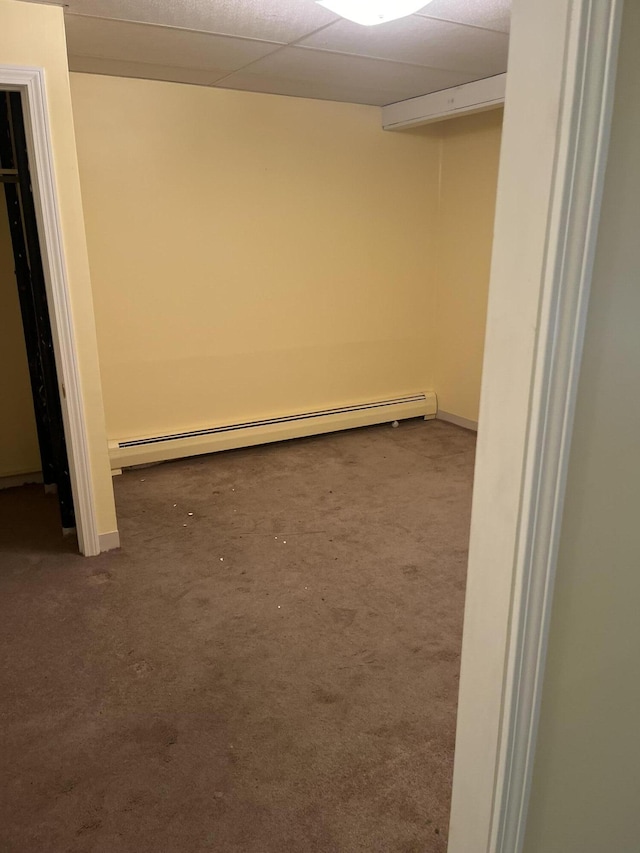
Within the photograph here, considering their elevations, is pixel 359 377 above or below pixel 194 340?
below

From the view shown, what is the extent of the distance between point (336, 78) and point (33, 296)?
2194 millimetres

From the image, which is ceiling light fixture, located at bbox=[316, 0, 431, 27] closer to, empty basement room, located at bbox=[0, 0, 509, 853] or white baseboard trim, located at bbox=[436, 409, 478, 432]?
empty basement room, located at bbox=[0, 0, 509, 853]

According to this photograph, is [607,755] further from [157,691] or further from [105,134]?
[105,134]

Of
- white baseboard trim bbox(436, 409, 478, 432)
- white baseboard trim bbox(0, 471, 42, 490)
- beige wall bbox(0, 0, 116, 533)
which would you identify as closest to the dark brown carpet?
white baseboard trim bbox(0, 471, 42, 490)

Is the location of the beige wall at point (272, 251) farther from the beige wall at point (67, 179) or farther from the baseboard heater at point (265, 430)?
the beige wall at point (67, 179)

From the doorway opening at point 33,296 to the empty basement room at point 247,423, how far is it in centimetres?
21

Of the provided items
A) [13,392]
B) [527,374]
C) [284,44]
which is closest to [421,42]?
[284,44]

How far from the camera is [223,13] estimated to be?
268cm

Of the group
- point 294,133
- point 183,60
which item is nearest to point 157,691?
point 183,60

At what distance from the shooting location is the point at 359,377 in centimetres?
527

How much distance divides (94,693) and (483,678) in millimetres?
1745

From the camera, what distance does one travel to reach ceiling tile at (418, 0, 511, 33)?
258 centimetres

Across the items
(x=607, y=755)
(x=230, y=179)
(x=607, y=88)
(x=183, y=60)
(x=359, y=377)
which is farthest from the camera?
(x=359, y=377)

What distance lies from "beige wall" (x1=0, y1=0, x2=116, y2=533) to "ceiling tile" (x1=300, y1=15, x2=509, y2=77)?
45.1 inches
